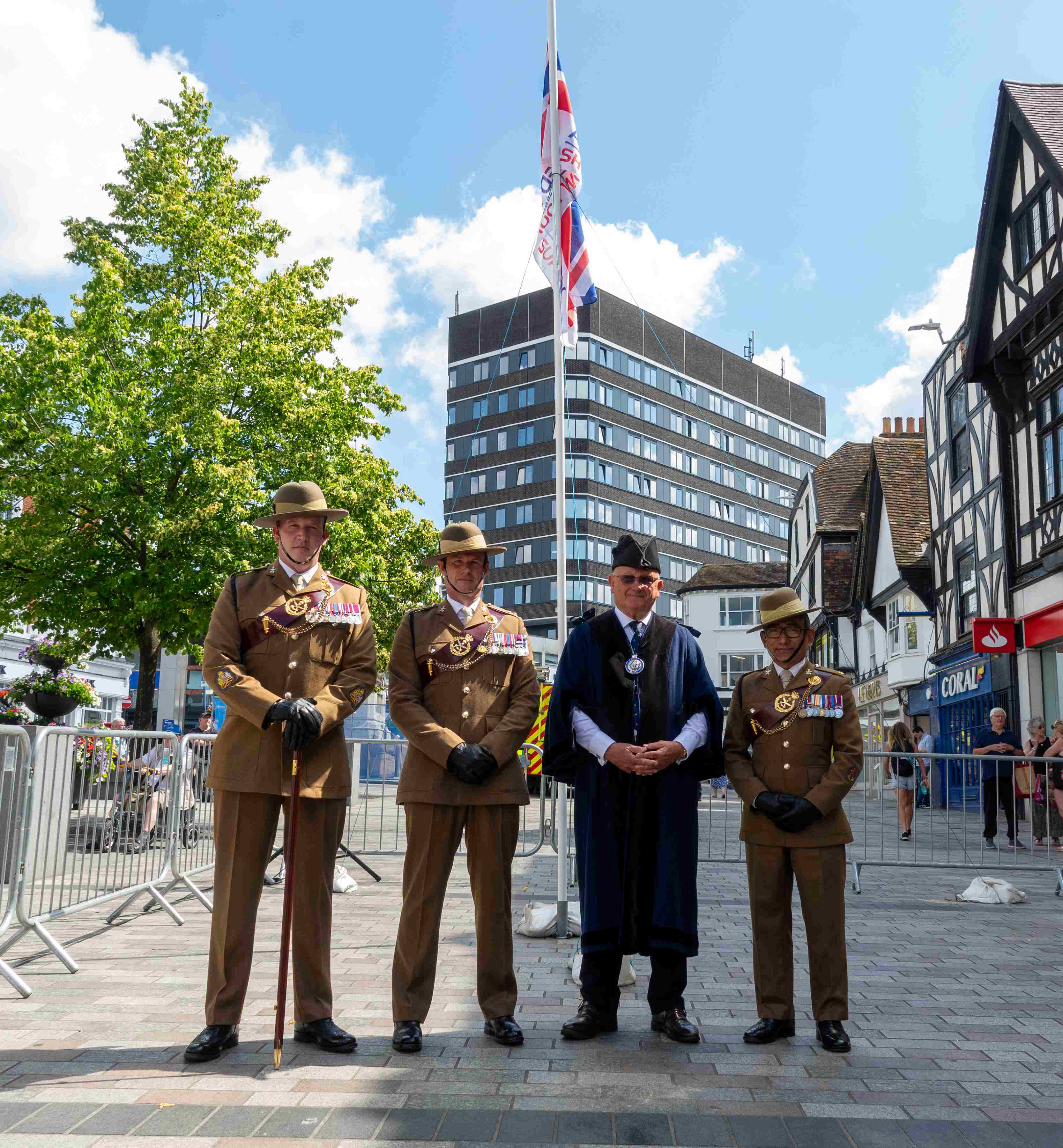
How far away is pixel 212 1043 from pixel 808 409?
313 ft

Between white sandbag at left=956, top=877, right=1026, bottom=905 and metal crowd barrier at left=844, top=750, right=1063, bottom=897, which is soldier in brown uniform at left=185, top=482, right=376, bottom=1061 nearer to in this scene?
white sandbag at left=956, top=877, right=1026, bottom=905

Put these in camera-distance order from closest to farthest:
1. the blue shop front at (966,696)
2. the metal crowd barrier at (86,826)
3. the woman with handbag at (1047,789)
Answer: the metal crowd barrier at (86,826) < the woman with handbag at (1047,789) < the blue shop front at (966,696)

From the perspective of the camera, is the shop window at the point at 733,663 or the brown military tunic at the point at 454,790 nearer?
the brown military tunic at the point at 454,790

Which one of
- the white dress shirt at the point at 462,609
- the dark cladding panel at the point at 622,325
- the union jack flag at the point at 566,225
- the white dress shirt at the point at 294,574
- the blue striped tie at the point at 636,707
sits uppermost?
the dark cladding panel at the point at 622,325

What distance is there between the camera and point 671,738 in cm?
541

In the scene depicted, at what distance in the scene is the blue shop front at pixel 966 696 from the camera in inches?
902

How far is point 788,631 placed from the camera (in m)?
5.63

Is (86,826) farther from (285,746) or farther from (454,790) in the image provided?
(454,790)

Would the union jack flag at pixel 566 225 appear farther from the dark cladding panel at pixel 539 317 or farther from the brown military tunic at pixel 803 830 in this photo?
the dark cladding panel at pixel 539 317

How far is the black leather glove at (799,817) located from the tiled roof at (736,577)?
65.9 m

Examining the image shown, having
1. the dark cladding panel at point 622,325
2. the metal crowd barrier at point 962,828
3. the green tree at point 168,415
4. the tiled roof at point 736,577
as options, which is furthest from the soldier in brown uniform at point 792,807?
the dark cladding panel at point 622,325

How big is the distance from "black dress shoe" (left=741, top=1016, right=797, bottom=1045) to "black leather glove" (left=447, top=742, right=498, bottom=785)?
168 cm

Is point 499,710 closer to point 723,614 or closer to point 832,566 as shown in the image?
point 832,566

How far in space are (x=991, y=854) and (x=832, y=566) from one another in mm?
31040
